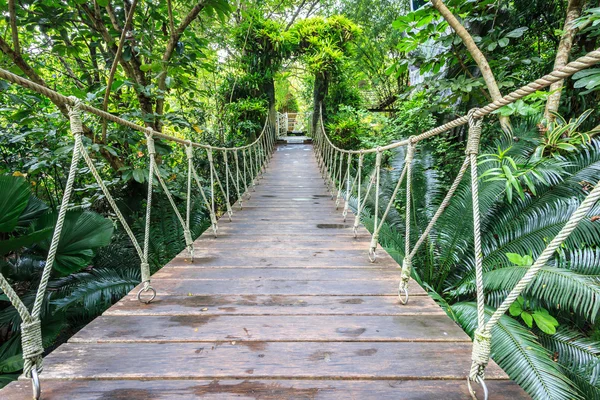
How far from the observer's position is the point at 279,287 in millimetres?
1281

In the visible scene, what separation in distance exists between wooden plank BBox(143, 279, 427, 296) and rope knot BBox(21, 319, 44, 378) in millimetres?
536

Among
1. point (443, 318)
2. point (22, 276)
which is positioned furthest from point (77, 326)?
point (443, 318)

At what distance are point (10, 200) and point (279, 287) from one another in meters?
1.24

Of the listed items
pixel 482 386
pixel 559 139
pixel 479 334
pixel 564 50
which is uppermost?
pixel 564 50

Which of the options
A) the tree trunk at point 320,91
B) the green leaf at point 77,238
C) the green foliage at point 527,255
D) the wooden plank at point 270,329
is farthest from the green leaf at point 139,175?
the tree trunk at point 320,91

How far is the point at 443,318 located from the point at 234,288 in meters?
0.82

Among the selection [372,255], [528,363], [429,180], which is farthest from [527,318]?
[429,180]

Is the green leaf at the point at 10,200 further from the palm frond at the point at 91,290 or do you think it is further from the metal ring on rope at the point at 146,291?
the metal ring on rope at the point at 146,291

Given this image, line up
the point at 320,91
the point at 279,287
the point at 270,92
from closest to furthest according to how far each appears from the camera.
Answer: the point at 279,287 < the point at 270,92 < the point at 320,91

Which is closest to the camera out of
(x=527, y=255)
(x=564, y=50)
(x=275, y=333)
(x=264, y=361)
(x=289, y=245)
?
(x=264, y=361)

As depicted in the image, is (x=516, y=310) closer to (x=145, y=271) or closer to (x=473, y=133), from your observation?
(x=473, y=133)

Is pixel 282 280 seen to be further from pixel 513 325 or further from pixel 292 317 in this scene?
pixel 513 325

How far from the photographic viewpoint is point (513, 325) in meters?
1.28

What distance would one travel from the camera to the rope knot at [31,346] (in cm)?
63
